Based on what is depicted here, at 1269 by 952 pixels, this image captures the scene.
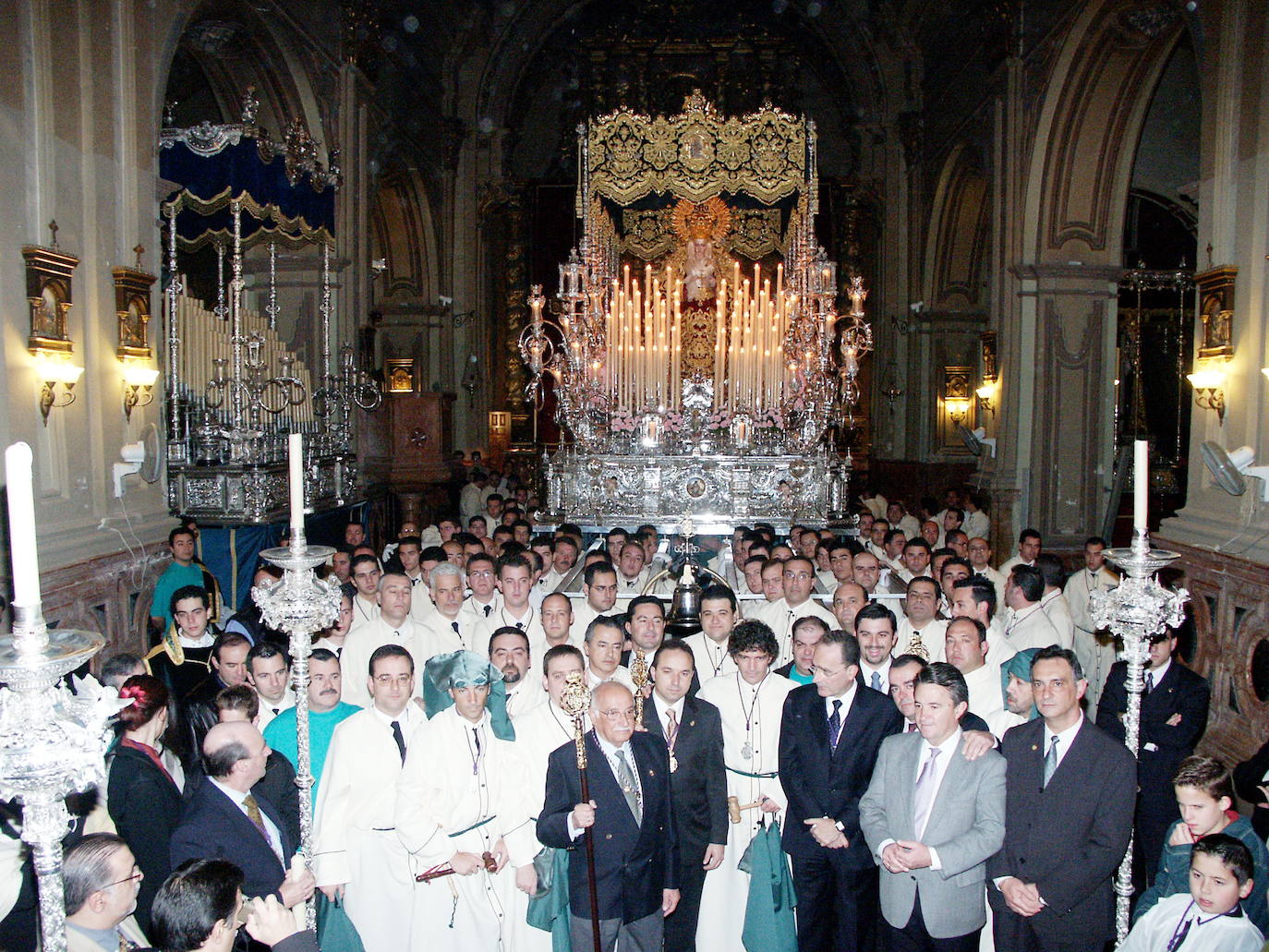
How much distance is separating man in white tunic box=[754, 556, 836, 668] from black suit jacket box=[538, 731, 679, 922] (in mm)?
2958

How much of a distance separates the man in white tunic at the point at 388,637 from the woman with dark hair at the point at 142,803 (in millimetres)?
1987

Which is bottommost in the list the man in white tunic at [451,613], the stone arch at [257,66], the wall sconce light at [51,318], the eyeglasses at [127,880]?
the eyeglasses at [127,880]

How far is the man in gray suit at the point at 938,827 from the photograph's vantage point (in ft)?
13.4

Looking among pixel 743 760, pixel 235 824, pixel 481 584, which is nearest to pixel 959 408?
pixel 481 584

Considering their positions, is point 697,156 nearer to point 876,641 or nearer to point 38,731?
point 876,641

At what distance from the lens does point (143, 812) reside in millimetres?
4246

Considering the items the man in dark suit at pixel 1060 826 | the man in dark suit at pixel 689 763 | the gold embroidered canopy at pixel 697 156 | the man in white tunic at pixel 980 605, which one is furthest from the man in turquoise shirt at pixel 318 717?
the gold embroidered canopy at pixel 697 156

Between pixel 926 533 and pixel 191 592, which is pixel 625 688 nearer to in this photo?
pixel 191 592

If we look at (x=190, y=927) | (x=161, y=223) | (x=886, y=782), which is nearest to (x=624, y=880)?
(x=886, y=782)

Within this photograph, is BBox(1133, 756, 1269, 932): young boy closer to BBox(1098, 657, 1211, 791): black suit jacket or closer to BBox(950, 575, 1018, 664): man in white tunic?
BBox(1098, 657, 1211, 791): black suit jacket

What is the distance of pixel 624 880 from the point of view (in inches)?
170

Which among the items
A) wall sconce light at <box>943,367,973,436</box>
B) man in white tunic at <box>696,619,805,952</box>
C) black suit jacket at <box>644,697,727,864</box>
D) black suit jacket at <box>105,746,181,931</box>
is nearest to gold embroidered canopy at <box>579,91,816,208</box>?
wall sconce light at <box>943,367,973,436</box>

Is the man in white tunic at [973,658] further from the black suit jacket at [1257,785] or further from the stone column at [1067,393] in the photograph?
the stone column at [1067,393]

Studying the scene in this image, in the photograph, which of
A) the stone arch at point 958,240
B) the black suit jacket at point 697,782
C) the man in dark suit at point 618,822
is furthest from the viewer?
the stone arch at point 958,240
